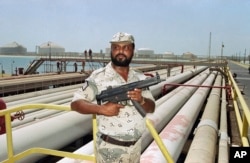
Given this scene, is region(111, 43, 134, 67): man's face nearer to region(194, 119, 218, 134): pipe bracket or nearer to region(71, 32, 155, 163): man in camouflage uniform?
region(71, 32, 155, 163): man in camouflage uniform

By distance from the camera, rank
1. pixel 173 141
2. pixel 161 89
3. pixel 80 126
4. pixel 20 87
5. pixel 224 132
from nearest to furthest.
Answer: pixel 173 141, pixel 80 126, pixel 224 132, pixel 161 89, pixel 20 87

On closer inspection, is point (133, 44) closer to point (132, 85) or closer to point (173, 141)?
point (132, 85)

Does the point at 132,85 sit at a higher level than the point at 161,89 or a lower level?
higher

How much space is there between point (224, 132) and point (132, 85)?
224 inches

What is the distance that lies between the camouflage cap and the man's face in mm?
39

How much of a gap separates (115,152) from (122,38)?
1.07m

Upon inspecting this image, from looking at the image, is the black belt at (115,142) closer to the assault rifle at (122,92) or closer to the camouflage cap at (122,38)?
the assault rifle at (122,92)

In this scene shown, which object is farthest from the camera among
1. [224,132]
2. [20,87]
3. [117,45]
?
[20,87]

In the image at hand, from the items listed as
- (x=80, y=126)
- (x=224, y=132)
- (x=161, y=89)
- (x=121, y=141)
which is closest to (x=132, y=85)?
(x=121, y=141)

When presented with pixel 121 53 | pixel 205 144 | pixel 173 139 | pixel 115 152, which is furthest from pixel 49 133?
pixel 121 53

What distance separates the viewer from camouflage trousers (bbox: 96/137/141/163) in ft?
8.51

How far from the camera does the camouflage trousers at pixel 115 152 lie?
259 cm

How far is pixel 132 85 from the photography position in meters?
2.42

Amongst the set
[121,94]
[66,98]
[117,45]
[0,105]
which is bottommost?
[66,98]
